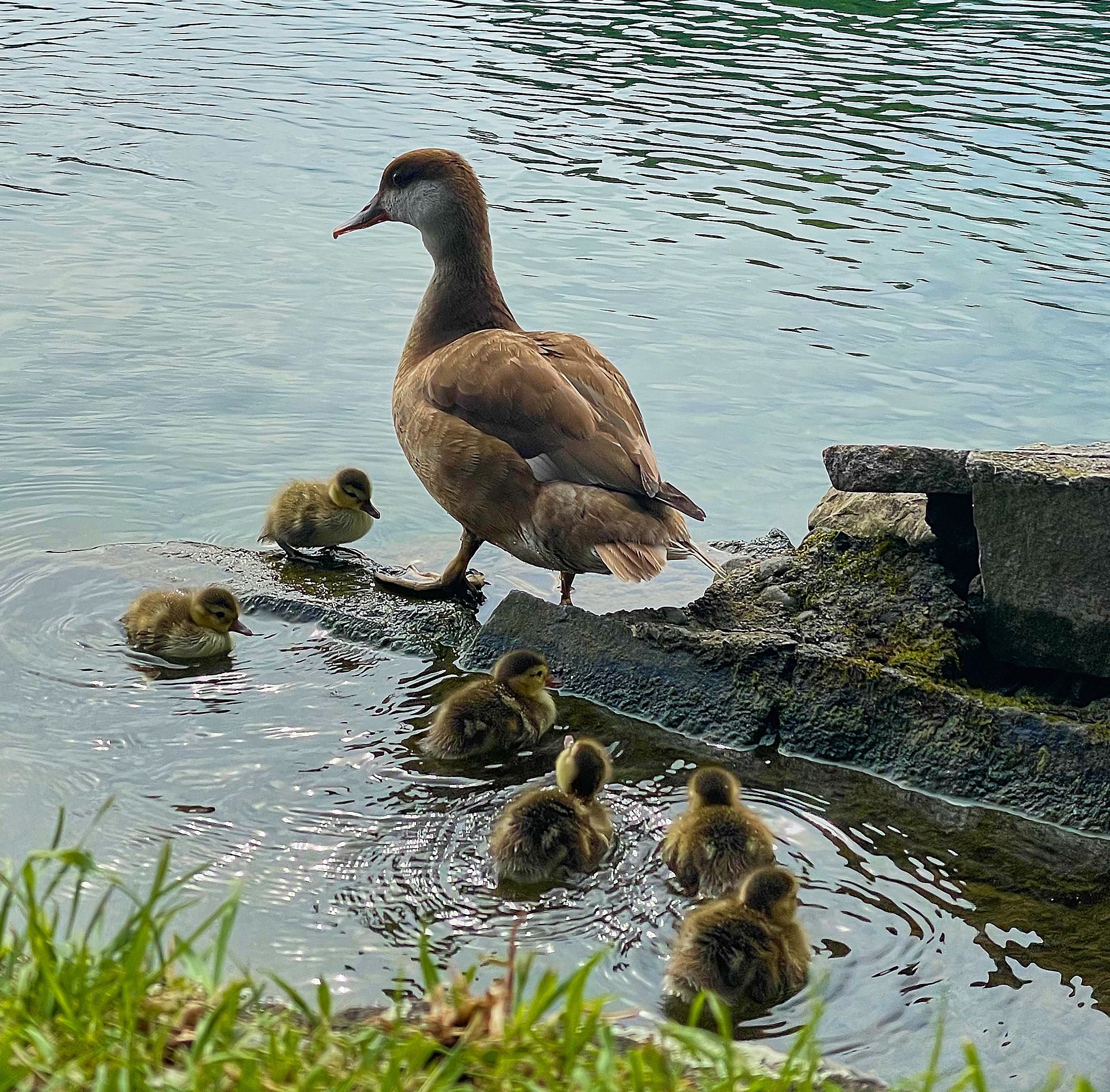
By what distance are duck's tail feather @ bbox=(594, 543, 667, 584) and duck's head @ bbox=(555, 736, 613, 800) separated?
3.17 feet

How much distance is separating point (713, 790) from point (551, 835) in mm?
499

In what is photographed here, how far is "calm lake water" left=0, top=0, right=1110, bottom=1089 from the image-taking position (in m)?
3.83

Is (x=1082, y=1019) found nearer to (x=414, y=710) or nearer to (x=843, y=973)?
(x=843, y=973)

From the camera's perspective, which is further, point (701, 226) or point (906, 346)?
point (701, 226)

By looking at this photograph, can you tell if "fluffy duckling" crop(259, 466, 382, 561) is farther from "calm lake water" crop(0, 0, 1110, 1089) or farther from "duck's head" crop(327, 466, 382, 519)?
"calm lake water" crop(0, 0, 1110, 1089)

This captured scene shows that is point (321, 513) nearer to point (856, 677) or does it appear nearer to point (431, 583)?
point (431, 583)

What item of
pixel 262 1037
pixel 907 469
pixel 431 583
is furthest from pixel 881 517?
pixel 262 1037

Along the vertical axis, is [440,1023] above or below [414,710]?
above

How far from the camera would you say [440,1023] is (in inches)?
95.8

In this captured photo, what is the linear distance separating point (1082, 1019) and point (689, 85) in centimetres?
1340

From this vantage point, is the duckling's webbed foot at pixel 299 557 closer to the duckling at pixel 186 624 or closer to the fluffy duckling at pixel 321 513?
the fluffy duckling at pixel 321 513

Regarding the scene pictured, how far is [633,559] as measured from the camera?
515 centimetres

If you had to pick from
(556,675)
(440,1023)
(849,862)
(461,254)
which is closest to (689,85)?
(461,254)

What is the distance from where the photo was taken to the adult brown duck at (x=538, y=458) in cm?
524
